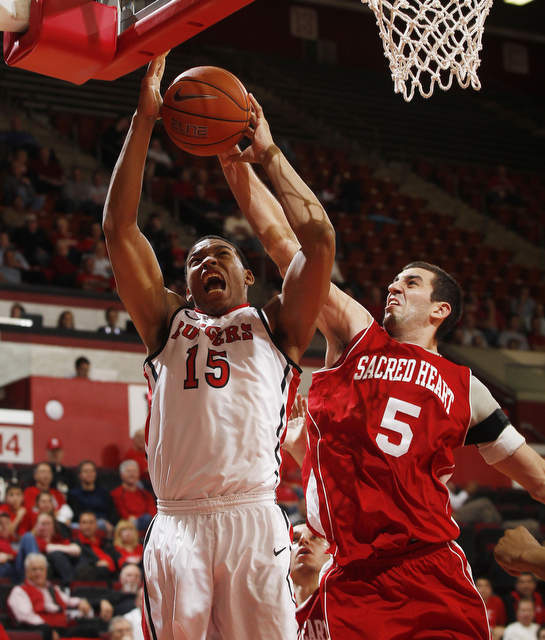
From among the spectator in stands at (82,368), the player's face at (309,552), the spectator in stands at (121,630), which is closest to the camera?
the player's face at (309,552)

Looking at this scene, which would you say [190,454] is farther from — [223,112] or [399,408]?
[223,112]

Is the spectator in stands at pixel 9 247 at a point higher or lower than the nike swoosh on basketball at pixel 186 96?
lower

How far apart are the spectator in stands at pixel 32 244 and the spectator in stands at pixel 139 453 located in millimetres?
2796

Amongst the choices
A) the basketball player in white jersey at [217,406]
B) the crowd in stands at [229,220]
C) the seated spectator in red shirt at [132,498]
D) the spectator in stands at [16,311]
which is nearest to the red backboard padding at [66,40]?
the basketball player in white jersey at [217,406]

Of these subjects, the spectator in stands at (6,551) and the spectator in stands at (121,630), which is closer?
the spectator in stands at (121,630)

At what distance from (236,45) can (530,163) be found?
6421mm

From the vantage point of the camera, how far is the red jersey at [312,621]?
3.68m

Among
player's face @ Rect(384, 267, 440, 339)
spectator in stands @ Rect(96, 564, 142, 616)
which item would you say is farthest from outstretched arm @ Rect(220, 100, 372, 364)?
spectator in stands @ Rect(96, 564, 142, 616)

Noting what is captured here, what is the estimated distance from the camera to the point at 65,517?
8258mm

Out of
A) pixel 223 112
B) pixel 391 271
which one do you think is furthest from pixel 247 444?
pixel 391 271

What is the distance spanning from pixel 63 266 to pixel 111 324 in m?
1.18

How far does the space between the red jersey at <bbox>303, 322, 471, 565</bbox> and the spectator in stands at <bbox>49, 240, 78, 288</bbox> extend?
25.4 ft

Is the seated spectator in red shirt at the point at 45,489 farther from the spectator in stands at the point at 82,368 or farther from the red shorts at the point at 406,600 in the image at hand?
the red shorts at the point at 406,600

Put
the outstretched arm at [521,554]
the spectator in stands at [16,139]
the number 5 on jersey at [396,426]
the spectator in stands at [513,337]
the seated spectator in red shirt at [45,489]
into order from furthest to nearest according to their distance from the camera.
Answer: the spectator in stands at [513,337], the spectator in stands at [16,139], the seated spectator in red shirt at [45,489], the number 5 on jersey at [396,426], the outstretched arm at [521,554]
